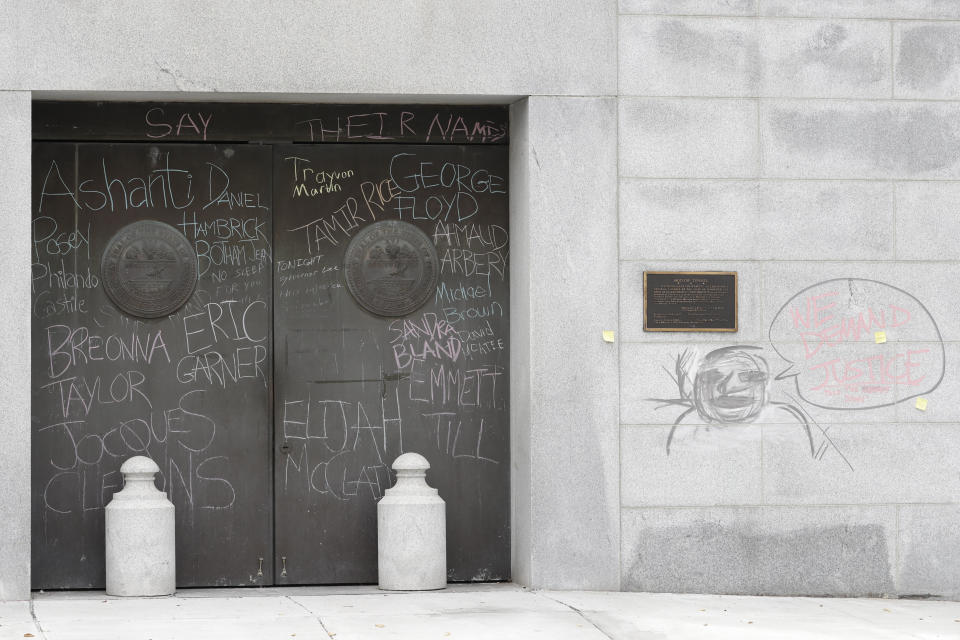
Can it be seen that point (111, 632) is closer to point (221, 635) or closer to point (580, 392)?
point (221, 635)

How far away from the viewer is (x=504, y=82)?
9164mm

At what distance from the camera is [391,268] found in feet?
31.4

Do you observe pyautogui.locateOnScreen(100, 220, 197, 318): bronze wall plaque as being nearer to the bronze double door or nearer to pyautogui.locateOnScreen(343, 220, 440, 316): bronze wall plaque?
the bronze double door

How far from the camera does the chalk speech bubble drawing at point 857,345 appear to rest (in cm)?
934

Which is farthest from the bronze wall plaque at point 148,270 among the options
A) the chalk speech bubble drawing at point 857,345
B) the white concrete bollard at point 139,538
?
the chalk speech bubble drawing at point 857,345

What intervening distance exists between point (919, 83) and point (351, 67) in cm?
412

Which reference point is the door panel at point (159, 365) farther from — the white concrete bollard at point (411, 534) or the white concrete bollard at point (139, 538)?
the white concrete bollard at point (411, 534)

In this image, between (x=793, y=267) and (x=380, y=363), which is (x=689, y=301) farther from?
(x=380, y=363)

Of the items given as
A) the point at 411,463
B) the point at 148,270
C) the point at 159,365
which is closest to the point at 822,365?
the point at 411,463

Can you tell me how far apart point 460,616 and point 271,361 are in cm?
251

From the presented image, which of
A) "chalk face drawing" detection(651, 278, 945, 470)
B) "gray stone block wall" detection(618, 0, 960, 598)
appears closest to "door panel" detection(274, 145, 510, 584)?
"gray stone block wall" detection(618, 0, 960, 598)

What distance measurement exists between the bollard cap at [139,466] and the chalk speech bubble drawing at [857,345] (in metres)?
4.46

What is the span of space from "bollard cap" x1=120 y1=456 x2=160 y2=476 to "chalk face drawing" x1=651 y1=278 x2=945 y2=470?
3590mm

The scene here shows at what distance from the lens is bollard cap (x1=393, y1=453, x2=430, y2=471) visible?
9117 millimetres
